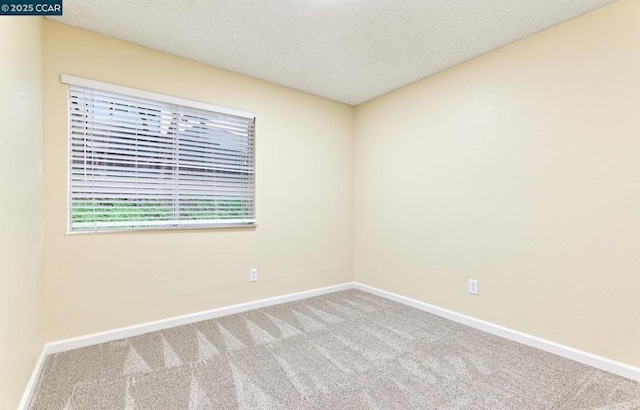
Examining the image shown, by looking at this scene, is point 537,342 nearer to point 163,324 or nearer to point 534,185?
point 534,185

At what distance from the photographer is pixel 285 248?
3.40 metres

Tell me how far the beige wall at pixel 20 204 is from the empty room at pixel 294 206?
2cm

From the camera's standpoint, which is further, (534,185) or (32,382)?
(534,185)

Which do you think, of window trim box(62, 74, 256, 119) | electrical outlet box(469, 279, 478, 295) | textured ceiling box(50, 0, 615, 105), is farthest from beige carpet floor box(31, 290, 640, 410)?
textured ceiling box(50, 0, 615, 105)

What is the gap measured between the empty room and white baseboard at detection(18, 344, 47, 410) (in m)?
0.02

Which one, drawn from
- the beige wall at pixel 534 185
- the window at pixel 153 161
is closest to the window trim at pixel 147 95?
the window at pixel 153 161

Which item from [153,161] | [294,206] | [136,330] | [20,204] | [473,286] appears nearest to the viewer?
[20,204]

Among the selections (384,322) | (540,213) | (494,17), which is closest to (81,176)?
(384,322)

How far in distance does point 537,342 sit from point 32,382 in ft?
11.0

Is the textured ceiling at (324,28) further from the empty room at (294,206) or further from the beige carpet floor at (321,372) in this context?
the beige carpet floor at (321,372)

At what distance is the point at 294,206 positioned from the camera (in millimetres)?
3473

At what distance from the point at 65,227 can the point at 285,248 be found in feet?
6.32

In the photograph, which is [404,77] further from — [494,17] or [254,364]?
[254,364]

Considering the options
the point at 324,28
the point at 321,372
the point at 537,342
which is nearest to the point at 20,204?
the point at 321,372
